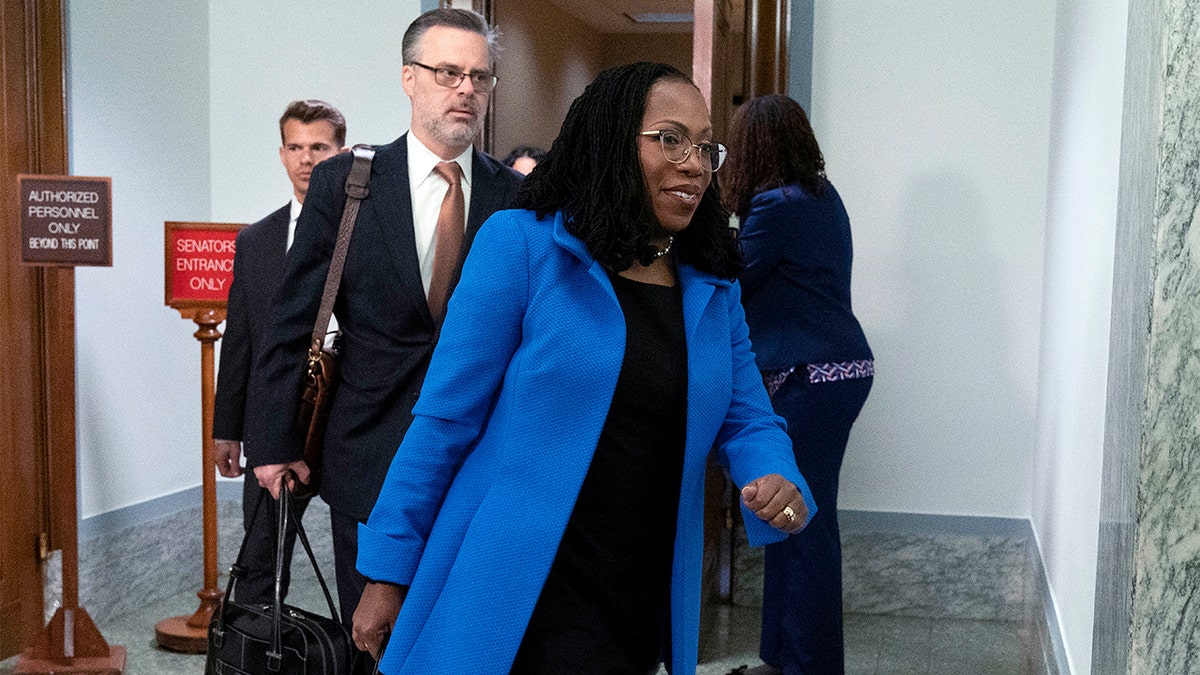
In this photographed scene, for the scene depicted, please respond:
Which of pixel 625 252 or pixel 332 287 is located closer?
pixel 625 252

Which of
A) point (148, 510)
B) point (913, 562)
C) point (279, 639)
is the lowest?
point (913, 562)

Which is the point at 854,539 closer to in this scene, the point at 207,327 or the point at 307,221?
the point at 207,327

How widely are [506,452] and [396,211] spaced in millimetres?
1053

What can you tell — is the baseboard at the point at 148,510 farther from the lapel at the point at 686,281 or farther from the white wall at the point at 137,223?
the lapel at the point at 686,281

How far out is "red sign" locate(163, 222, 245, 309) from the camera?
4.55 meters

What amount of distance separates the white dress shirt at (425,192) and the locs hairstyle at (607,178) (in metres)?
0.80

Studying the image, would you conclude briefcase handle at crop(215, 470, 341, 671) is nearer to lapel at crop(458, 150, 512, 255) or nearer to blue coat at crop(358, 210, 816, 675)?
blue coat at crop(358, 210, 816, 675)

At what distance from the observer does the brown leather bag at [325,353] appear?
107 inches

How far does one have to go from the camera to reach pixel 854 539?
5.16 metres

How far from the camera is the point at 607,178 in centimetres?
189

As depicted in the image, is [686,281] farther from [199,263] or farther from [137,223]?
[137,223]

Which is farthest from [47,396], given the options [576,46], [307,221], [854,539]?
[576,46]

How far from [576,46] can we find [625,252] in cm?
898

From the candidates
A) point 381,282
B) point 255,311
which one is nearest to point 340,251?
point 381,282
